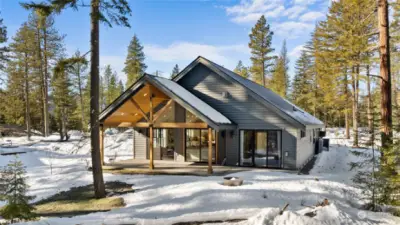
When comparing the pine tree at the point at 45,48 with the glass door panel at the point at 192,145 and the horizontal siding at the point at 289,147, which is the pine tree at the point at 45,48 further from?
the horizontal siding at the point at 289,147

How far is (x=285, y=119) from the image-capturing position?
13.5 meters

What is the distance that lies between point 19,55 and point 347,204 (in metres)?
33.6

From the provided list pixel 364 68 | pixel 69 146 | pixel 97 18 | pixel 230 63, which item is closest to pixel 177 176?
pixel 97 18

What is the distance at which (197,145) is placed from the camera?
51.5 feet

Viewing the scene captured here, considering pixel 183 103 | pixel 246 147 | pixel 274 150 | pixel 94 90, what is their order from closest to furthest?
pixel 94 90
pixel 183 103
pixel 274 150
pixel 246 147

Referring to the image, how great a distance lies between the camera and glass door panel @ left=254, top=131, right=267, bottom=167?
1433cm

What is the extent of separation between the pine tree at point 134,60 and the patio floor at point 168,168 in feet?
88.8

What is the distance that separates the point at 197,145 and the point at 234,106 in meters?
3.01

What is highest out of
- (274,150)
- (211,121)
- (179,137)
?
(211,121)

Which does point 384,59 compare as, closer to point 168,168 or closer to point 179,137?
point 168,168

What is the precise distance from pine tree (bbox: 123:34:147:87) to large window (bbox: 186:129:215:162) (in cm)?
2690

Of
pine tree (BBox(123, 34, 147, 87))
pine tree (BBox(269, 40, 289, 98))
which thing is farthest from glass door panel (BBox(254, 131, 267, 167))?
pine tree (BBox(269, 40, 289, 98))

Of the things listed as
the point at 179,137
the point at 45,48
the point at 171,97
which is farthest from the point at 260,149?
the point at 45,48

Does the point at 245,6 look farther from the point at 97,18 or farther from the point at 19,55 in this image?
the point at 19,55
